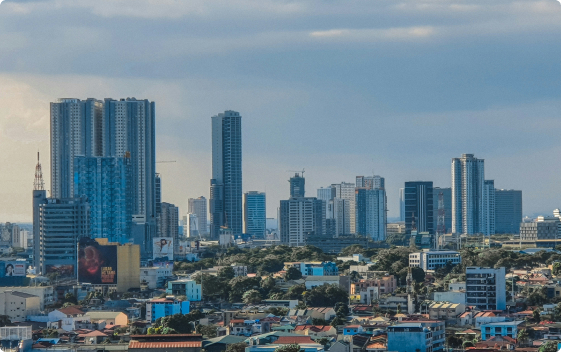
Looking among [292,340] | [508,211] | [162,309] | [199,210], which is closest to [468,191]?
[508,211]

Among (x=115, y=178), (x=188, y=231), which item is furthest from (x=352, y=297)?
(x=188, y=231)

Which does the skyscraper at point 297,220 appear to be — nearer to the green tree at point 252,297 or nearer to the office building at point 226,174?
the office building at point 226,174

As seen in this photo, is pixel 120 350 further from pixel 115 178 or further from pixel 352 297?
pixel 115 178

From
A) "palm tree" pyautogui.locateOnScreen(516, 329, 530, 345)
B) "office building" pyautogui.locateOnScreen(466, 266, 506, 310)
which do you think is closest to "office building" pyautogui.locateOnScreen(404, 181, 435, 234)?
"office building" pyautogui.locateOnScreen(466, 266, 506, 310)

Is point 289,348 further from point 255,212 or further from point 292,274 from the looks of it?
point 255,212

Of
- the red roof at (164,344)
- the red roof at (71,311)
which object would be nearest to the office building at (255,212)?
the red roof at (71,311)
